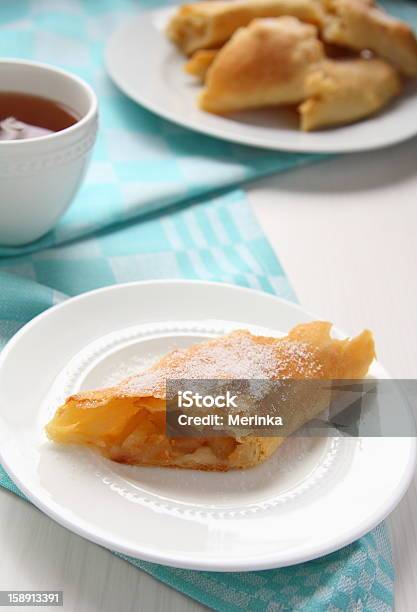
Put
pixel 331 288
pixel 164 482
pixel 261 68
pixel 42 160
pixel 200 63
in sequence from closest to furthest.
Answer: pixel 164 482 → pixel 42 160 → pixel 331 288 → pixel 261 68 → pixel 200 63

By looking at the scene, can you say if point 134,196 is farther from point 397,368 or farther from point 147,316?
point 397,368

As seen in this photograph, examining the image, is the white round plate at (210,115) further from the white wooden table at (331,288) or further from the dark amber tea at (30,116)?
the dark amber tea at (30,116)

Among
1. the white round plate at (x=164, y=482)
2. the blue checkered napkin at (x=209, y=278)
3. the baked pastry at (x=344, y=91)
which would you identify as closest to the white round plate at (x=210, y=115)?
the baked pastry at (x=344, y=91)

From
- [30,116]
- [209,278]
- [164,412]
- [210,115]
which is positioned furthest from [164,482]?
[210,115]

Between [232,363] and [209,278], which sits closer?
[232,363]

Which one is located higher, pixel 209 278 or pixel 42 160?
pixel 42 160

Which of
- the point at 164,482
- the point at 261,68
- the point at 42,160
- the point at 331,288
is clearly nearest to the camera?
the point at 164,482

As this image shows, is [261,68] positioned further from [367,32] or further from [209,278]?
[209,278]
